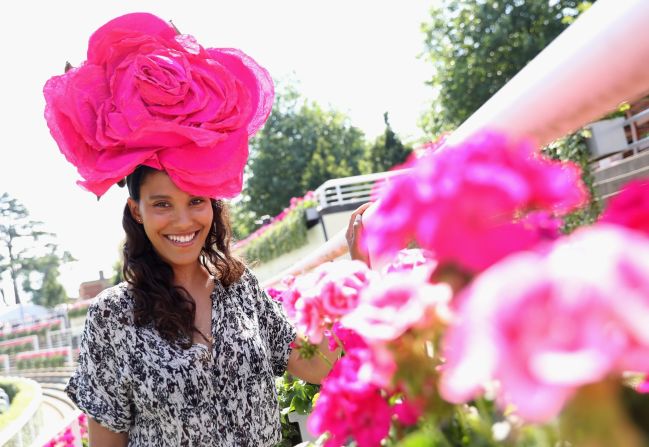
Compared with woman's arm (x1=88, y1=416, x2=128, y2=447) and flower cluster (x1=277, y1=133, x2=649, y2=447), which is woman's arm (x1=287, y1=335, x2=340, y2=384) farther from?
flower cluster (x1=277, y1=133, x2=649, y2=447)

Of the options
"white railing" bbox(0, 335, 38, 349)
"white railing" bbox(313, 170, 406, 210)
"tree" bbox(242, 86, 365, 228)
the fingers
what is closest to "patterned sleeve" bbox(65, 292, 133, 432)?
the fingers

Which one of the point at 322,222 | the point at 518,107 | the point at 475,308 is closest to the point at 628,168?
the point at 518,107

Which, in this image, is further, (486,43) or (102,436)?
(486,43)

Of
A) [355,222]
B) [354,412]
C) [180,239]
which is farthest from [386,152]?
[354,412]

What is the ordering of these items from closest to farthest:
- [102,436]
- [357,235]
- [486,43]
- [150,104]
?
[357,235] → [150,104] → [102,436] → [486,43]

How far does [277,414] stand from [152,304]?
62 cm

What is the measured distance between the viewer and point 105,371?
2.17m

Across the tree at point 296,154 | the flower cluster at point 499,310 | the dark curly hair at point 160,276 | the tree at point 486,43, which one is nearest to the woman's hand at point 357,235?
the flower cluster at point 499,310

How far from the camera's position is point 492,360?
1.03ft

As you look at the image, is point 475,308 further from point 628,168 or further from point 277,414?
point 628,168

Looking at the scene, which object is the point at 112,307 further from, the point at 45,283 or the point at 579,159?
the point at 45,283

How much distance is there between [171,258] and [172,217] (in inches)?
6.5

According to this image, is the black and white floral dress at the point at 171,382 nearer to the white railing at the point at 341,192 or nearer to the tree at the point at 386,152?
the white railing at the point at 341,192

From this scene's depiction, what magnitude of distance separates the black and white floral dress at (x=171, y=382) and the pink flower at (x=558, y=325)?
1913mm
